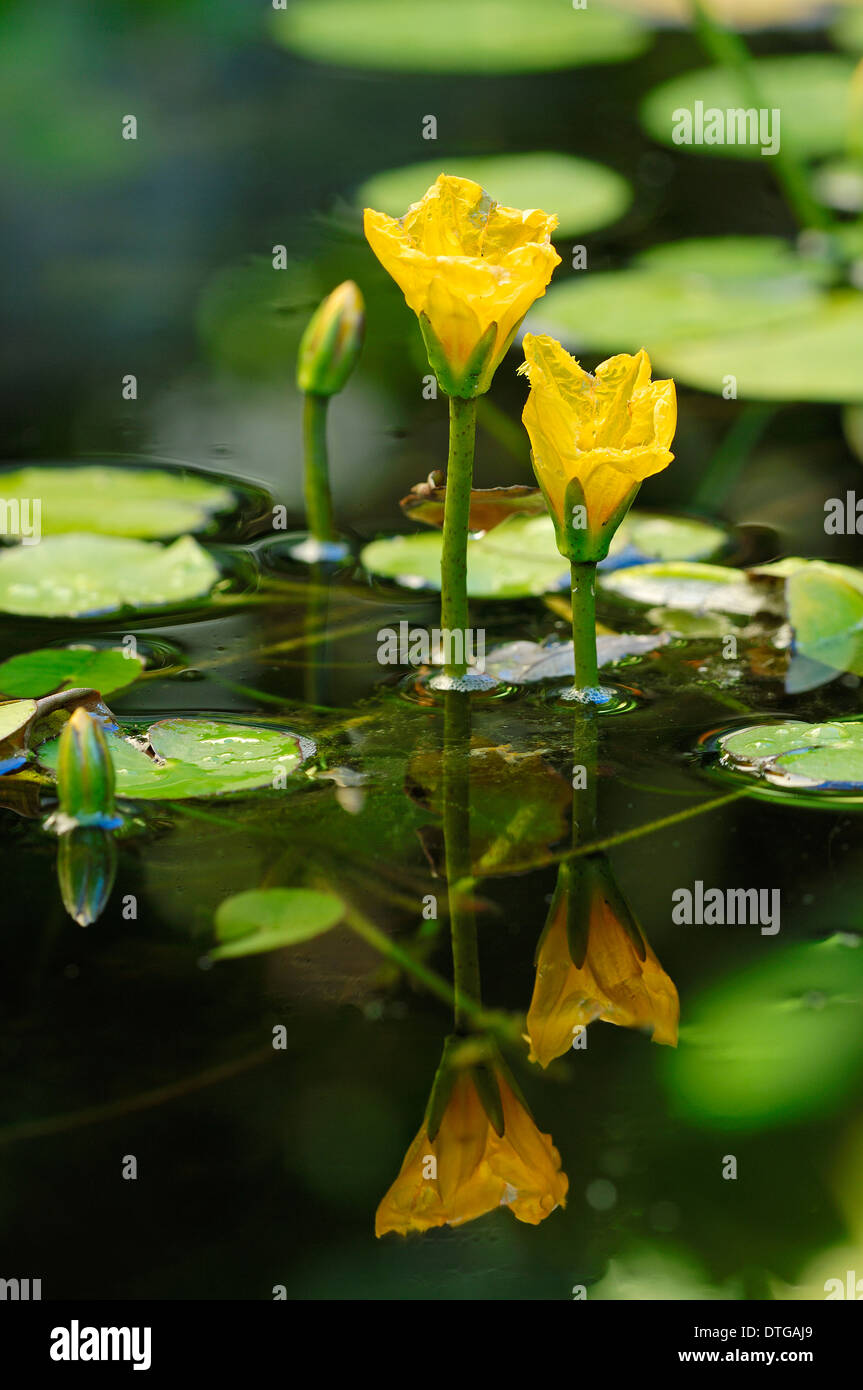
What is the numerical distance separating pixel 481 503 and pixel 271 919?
476 millimetres

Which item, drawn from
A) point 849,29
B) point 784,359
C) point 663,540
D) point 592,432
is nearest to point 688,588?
point 663,540

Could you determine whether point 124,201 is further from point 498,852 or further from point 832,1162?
point 832,1162

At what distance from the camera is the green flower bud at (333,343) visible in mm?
1610

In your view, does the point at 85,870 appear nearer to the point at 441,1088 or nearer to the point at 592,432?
the point at 441,1088

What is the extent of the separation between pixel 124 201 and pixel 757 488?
56.2 inches

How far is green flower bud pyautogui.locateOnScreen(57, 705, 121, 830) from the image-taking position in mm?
1074

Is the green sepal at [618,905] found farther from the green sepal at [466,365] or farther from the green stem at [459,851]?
the green sepal at [466,365]

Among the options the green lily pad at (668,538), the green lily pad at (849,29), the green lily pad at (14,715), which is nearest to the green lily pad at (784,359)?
the green lily pad at (668,538)

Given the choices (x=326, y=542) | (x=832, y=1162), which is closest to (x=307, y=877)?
(x=832, y=1162)

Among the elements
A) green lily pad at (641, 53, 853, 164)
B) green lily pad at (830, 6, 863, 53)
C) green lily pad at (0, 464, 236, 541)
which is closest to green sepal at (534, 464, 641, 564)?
green lily pad at (0, 464, 236, 541)

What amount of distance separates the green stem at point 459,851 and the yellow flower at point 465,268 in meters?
0.29

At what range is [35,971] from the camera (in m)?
1.00

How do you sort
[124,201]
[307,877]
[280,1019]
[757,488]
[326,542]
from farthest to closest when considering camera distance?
[124,201], [757,488], [326,542], [307,877], [280,1019]

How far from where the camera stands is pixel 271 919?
1.03 m
